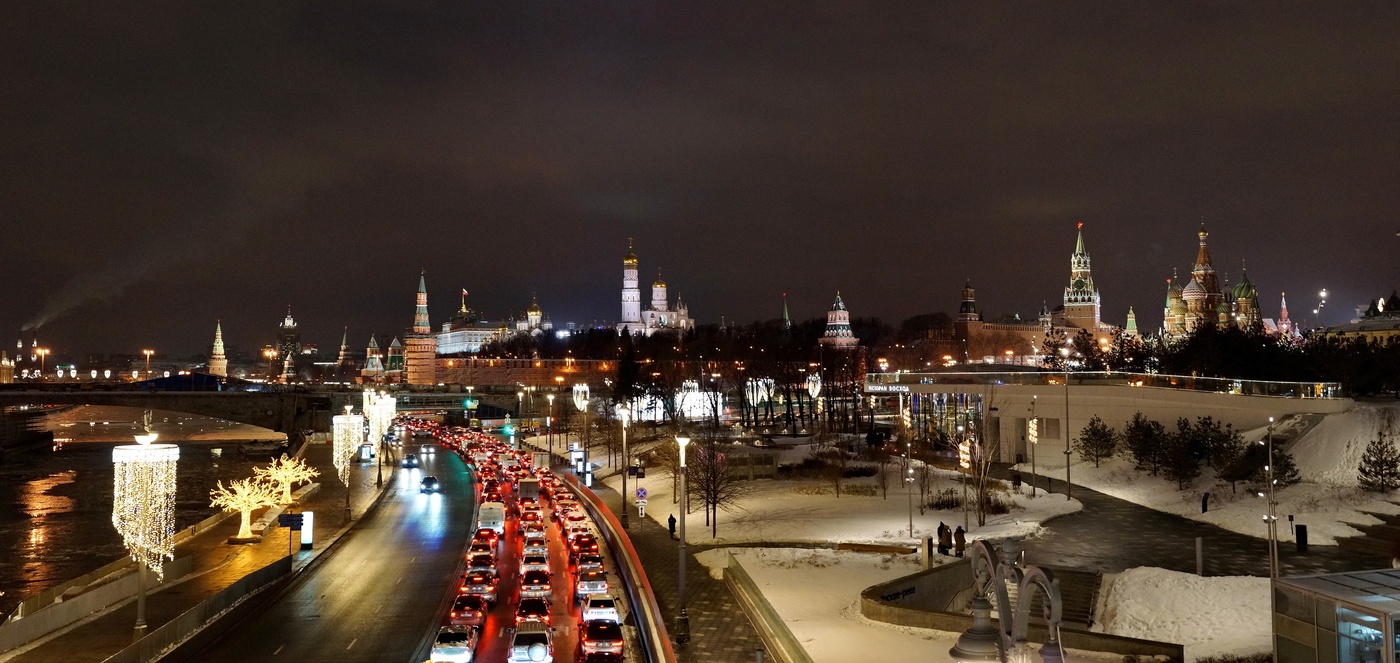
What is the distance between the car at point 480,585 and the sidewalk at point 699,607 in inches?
167

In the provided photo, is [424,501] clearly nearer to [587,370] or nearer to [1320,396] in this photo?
[1320,396]

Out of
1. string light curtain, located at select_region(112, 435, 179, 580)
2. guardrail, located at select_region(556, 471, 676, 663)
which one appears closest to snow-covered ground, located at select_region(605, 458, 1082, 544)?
guardrail, located at select_region(556, 471, 676, 663)

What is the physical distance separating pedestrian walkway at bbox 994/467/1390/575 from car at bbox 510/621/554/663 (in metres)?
14.4

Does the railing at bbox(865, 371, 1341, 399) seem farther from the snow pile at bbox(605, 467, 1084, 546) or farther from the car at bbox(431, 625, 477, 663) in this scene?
the car at bbox(431, 625, 477, 663)

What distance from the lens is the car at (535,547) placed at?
28.2 metres

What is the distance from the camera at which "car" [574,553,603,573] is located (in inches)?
1023

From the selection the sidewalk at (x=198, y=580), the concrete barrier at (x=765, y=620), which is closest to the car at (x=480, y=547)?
the sidewalk at (x=198, y=580)

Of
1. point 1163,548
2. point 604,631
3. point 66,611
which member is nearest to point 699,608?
point 604,631

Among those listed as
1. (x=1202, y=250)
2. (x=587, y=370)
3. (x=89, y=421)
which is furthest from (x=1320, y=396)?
(x=89, y=421)

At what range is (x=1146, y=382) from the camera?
4684cm

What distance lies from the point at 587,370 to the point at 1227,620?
467 ft

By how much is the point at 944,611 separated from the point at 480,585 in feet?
37.5

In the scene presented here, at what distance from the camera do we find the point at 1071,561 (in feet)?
88.5

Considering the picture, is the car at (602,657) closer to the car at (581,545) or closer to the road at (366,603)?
the road at (366,603)
